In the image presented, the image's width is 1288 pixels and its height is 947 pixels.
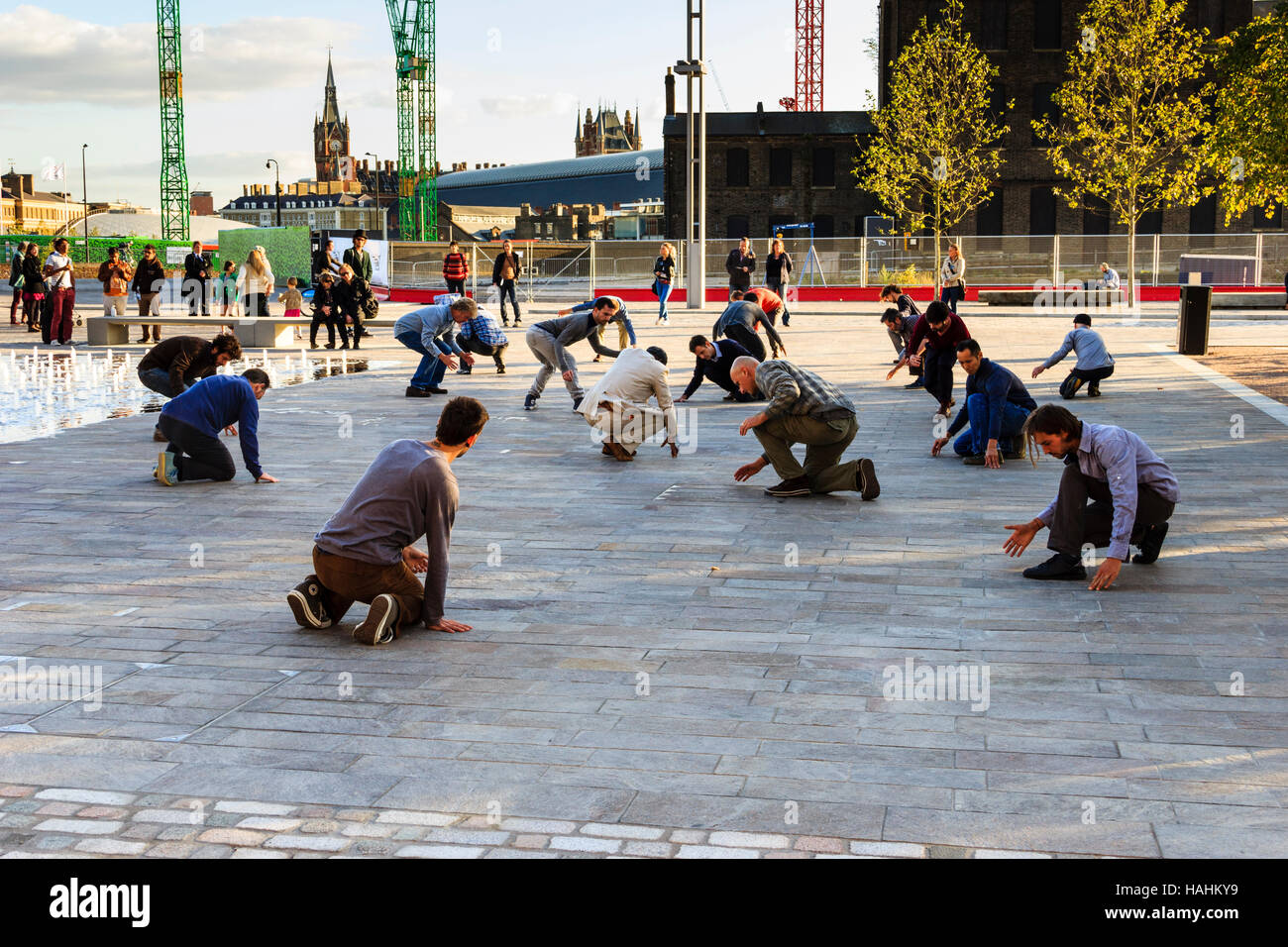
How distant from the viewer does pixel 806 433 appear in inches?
382

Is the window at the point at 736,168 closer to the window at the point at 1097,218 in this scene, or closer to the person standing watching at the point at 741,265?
the window at the point at 1097,218

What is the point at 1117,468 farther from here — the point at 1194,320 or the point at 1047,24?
the point at 1047,24

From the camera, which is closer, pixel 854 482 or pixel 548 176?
pixel 854 482

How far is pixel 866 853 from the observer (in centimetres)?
394

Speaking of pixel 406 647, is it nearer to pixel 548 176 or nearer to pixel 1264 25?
pixel 1264 25

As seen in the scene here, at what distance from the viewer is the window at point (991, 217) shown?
53438 mm

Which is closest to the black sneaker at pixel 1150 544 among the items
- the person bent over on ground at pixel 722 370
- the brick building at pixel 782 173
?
the person bent over on ground at pixel 722 370

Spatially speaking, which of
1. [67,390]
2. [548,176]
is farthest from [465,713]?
[548,176]

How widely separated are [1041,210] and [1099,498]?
49.6 metres

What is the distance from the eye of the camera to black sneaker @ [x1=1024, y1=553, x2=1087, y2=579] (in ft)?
23.7

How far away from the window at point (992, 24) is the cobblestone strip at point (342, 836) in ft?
175

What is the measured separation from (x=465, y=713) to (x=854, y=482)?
514cm

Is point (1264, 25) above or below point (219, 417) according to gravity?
above

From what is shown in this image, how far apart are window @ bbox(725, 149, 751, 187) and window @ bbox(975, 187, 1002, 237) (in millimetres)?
10505
